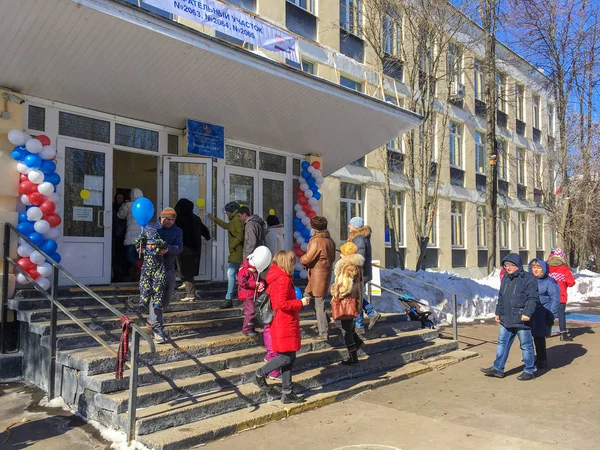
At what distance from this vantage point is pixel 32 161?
6902 mm

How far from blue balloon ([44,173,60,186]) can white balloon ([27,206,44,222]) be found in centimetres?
45

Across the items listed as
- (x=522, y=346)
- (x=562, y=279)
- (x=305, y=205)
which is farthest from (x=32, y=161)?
(x=562, y=279)

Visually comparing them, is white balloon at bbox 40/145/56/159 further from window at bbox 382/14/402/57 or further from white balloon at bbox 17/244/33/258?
window at bbox 382/14/402/57

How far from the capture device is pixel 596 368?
310 inches

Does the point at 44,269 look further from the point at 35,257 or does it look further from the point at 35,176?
the point at 35,176

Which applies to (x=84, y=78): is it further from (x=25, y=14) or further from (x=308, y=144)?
(x=308, y=144)

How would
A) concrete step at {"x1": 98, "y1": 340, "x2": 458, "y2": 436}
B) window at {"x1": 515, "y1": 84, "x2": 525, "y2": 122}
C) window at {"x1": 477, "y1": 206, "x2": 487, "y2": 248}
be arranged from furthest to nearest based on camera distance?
window at {"x1": 515, "y1": 84, "x2": 525, "y2": 122} → window at {"x1": 477, "y1": 206, "x2": 487, "y2": 248} → concrete step at {"x1": 98, "y1": 340, "x2": 458, "y2": 436}

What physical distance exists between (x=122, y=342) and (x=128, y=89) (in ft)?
13.8

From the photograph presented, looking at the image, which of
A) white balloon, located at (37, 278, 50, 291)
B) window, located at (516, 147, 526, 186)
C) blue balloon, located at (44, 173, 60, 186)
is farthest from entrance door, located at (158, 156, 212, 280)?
window, located at (516, 147, 526, 186)

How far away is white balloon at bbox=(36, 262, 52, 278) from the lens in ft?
22.4

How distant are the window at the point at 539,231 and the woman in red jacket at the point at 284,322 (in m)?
27.5

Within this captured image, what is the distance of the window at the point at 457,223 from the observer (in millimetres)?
22641

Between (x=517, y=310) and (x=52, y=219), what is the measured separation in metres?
6.10

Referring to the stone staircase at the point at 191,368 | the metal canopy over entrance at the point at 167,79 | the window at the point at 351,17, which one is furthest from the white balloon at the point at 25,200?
the window at the point at 351,17
